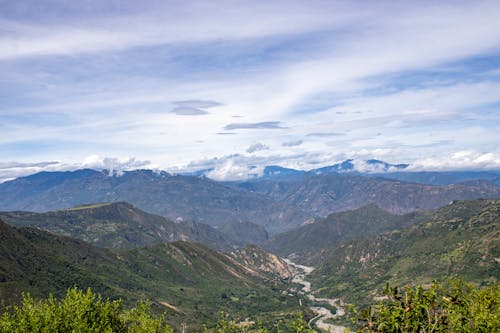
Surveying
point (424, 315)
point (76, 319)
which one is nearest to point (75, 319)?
point (76, 319)

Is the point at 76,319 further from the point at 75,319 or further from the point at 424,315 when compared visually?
the point at 424,315

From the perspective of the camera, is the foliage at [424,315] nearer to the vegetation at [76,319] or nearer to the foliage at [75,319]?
the vegetation at [76,319]

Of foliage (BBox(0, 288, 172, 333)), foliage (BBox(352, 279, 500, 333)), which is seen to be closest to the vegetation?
foliage (BBox(0, 288, 172, 333))

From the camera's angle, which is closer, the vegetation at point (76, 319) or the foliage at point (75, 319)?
the vegetation at point (76, 319)

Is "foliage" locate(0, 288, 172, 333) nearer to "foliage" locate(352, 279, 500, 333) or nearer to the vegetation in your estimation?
the vegetation

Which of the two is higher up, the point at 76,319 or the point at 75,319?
the point at 75,319

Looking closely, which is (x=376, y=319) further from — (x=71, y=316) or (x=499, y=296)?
(x=71, y=316)

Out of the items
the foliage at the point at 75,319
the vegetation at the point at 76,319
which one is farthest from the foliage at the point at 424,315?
the foliage at the point at 75,319
